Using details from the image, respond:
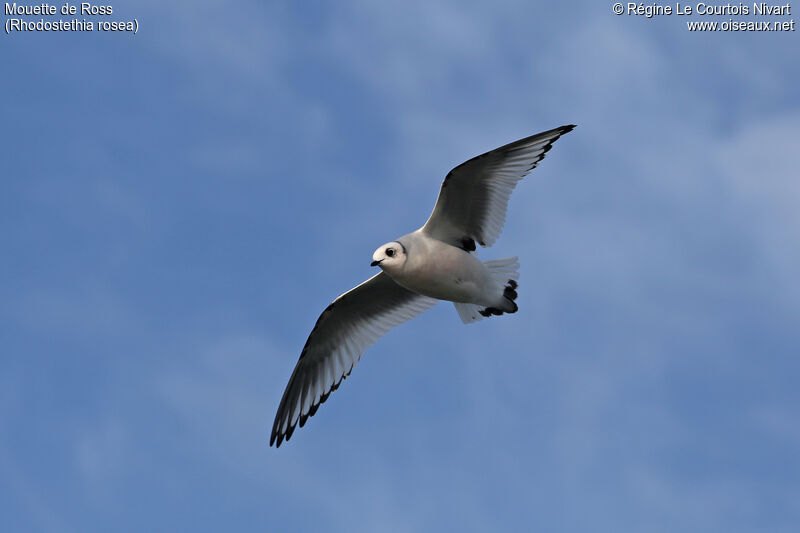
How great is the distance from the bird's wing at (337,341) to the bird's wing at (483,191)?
1.45m

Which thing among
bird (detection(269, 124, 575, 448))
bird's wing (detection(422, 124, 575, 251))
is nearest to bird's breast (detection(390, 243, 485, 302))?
bird (detection(269, 124, 575, 448))

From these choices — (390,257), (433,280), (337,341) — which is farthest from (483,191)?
(337,341)

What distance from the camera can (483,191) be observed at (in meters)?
14.3

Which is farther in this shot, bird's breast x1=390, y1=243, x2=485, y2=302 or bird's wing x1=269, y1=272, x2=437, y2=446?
bird's wing x1=269, y1=272, x2=437, y2=446

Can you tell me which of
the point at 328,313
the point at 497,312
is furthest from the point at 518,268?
the point at 328,313

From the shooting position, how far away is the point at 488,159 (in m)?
14.0

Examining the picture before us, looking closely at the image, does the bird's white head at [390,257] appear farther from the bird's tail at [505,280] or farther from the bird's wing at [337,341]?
the bird's wing at [337,341]

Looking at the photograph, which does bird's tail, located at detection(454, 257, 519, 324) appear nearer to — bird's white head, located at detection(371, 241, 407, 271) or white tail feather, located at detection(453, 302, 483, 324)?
white tail feather, located at detection(453, 302, 483, 324)

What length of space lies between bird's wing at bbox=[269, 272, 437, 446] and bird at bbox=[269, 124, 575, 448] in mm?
15

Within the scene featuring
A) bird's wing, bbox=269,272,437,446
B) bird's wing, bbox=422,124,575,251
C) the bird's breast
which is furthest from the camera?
bird's wing, bbox=269,272,437,446

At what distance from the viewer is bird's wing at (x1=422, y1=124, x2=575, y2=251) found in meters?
14.0

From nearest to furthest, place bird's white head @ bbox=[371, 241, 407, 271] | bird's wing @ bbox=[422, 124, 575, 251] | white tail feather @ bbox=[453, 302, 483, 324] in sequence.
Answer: bird's white head @ bbox=[371, 241, 407, 271] → bird's wing @ bbox=[422, 124, 575, 251] → white tail feather @ bbox=[453, 302, 483, 324]

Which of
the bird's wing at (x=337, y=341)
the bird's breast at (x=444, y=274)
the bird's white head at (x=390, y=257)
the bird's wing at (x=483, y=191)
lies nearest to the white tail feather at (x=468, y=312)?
the bird's breast at (x=444, y=274)

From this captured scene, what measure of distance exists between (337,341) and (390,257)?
2.70 m
